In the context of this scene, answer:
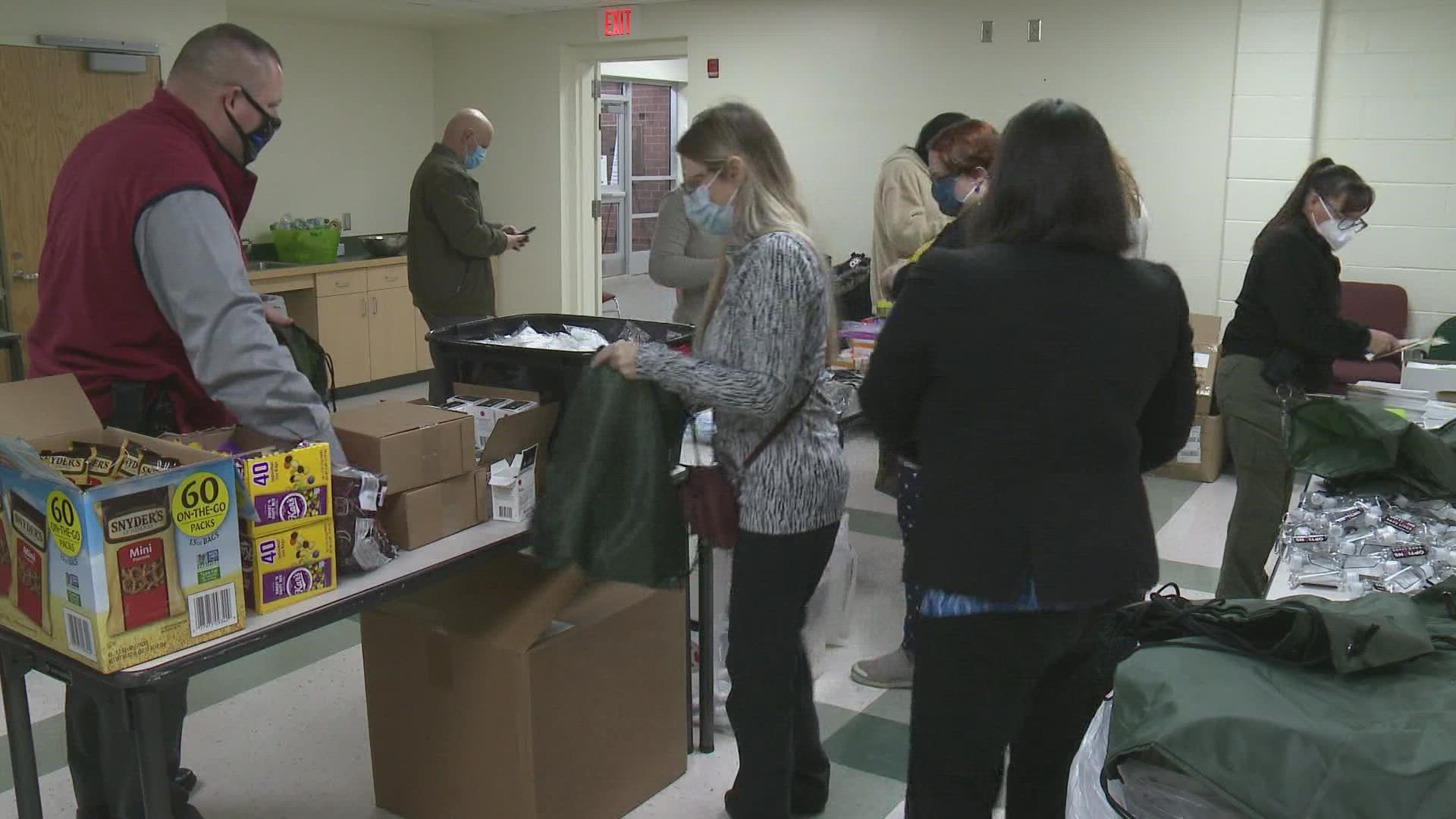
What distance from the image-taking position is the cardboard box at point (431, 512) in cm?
203

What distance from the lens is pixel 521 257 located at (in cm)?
820

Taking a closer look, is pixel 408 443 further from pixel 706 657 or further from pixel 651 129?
pixel 651 129

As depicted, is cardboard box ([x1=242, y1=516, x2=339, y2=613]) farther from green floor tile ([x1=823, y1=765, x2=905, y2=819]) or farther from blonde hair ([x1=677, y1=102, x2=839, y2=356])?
green floor tile ([x1=823, y1=765, x2=905, y2=819])

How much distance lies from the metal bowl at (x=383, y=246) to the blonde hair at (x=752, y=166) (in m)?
5.52

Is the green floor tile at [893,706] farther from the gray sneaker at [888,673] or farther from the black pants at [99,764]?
the black pants at [99,764]

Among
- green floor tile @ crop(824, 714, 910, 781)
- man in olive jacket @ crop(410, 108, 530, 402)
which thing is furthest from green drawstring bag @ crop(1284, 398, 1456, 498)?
man in olive jacket @ crop(410, 108, 530, 402)

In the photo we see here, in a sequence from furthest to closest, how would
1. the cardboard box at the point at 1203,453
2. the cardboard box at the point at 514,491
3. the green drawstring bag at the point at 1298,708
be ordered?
the cardboard box at the point at 1203,453, the cardboard box at the point at 514,491, the green drawstring bag at the point at 1298,708

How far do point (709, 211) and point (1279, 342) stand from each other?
1934 mm

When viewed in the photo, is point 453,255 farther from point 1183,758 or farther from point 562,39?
point 1183,758

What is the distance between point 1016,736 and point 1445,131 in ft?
15.9

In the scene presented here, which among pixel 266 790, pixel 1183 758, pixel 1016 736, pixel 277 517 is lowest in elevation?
pixel 266 790

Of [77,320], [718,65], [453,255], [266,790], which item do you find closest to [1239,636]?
[77,320]

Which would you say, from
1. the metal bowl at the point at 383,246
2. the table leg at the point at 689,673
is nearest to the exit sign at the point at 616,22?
the metal bowl at the point at 383,246

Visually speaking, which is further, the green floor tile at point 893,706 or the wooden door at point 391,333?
the wooden door at point 391,333
